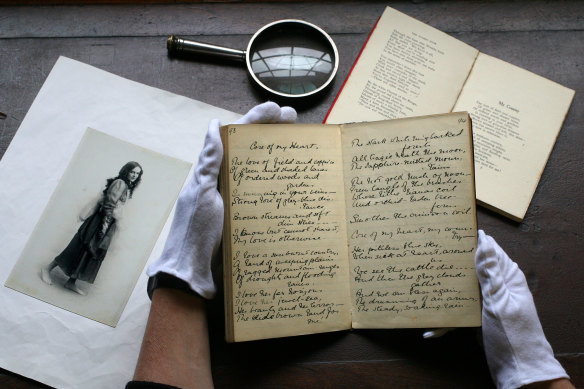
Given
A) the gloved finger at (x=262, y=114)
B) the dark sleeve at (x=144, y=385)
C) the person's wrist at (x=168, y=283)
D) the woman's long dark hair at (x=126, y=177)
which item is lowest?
the dark sleeve at (x=144, y=385)

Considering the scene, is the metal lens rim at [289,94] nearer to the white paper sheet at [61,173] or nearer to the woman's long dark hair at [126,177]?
the white paper sheet at [61,173]

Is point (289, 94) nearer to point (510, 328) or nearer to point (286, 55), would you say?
point (286, 55)

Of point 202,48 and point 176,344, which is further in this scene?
point 202,48

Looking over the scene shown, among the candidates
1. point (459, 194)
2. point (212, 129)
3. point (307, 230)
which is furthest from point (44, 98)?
point (459, 194)

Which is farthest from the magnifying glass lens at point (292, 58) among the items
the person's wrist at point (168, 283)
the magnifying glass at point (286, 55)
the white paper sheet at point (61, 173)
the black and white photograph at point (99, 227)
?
the person's wrist at point (168, 283)

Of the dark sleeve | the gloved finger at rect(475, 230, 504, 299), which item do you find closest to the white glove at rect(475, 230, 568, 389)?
the gloved finger at rect(475, 230, 504, 299)

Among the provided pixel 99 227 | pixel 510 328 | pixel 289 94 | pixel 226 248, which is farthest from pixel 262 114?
pixel 510 328
